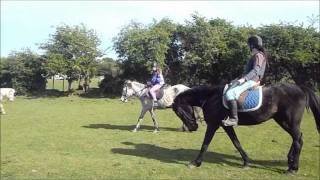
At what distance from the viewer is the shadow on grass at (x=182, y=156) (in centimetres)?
1072

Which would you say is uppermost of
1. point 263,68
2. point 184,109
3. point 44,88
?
point 263,68

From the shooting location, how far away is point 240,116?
33.2ft

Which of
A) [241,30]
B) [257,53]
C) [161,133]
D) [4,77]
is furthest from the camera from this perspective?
[4,77]

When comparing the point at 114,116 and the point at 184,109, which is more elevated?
the point at 184,109

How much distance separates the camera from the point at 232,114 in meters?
9.85

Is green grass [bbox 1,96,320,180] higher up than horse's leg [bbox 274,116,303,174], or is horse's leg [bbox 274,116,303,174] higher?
horse's leg [bbox 274,116,303,174]

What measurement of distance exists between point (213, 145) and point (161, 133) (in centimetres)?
344

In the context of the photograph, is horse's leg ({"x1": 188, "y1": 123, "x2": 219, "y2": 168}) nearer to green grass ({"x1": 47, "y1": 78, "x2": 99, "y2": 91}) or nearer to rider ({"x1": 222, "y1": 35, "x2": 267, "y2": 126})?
rider ({"x1": 222, "y1": 35, "x2": 267, "y2": 126})

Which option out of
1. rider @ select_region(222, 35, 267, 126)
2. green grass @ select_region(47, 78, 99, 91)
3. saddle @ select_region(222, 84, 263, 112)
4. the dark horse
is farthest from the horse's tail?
green grass @ select_region(47, 78, 99, 91)

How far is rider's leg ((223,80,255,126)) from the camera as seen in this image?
967 cm

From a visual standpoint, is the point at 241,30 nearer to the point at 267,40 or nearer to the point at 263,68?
the point at 267,40

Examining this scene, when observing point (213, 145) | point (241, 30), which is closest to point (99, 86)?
point (241, 30)

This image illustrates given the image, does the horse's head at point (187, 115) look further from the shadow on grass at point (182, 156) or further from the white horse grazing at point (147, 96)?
the white horse grazing at point (147, 96)

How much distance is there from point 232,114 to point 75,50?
38.2 meters
